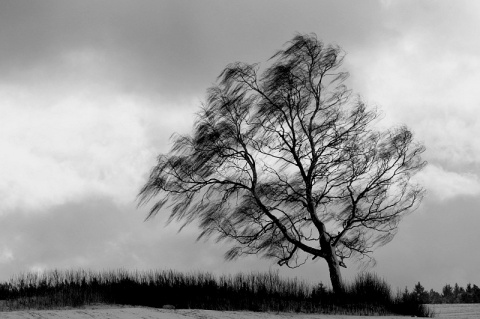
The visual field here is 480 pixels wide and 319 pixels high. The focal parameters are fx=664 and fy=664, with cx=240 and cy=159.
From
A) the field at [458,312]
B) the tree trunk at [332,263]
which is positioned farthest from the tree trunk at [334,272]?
the field at [458,312]

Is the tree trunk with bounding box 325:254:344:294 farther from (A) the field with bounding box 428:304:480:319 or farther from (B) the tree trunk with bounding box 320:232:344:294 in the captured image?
(A) the field with bounding box 428:304:480:319

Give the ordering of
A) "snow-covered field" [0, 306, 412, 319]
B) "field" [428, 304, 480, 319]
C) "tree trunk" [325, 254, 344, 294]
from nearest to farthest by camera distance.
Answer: "snow-covered field" [0, 306, 412, 319] < "field" [428, 304, 480, 319] < "tree trunk" [325, 254, 344, 294]

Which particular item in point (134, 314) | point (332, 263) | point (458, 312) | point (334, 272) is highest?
point (332, 263)

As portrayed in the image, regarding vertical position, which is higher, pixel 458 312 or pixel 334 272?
pixel 334 272

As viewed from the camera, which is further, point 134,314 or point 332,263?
point 332,263

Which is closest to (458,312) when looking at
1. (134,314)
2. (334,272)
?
(334,272)

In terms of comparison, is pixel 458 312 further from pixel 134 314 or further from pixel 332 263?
pixel 134 314

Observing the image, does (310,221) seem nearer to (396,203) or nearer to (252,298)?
(396,203)

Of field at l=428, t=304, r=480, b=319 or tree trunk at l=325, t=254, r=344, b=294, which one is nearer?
field at l=428, t=304, r=480, b=319

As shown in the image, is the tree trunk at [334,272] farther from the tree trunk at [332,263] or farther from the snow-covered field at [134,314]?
the snow-covered field at [134,314]

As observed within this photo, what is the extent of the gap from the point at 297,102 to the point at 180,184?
4.28 metres

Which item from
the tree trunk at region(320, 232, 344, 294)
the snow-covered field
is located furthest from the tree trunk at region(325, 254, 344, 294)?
the snow-covered field

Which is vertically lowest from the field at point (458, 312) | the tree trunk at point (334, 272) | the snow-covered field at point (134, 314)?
the snow-covered field at point (134, 314)

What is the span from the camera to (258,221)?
778 inches
